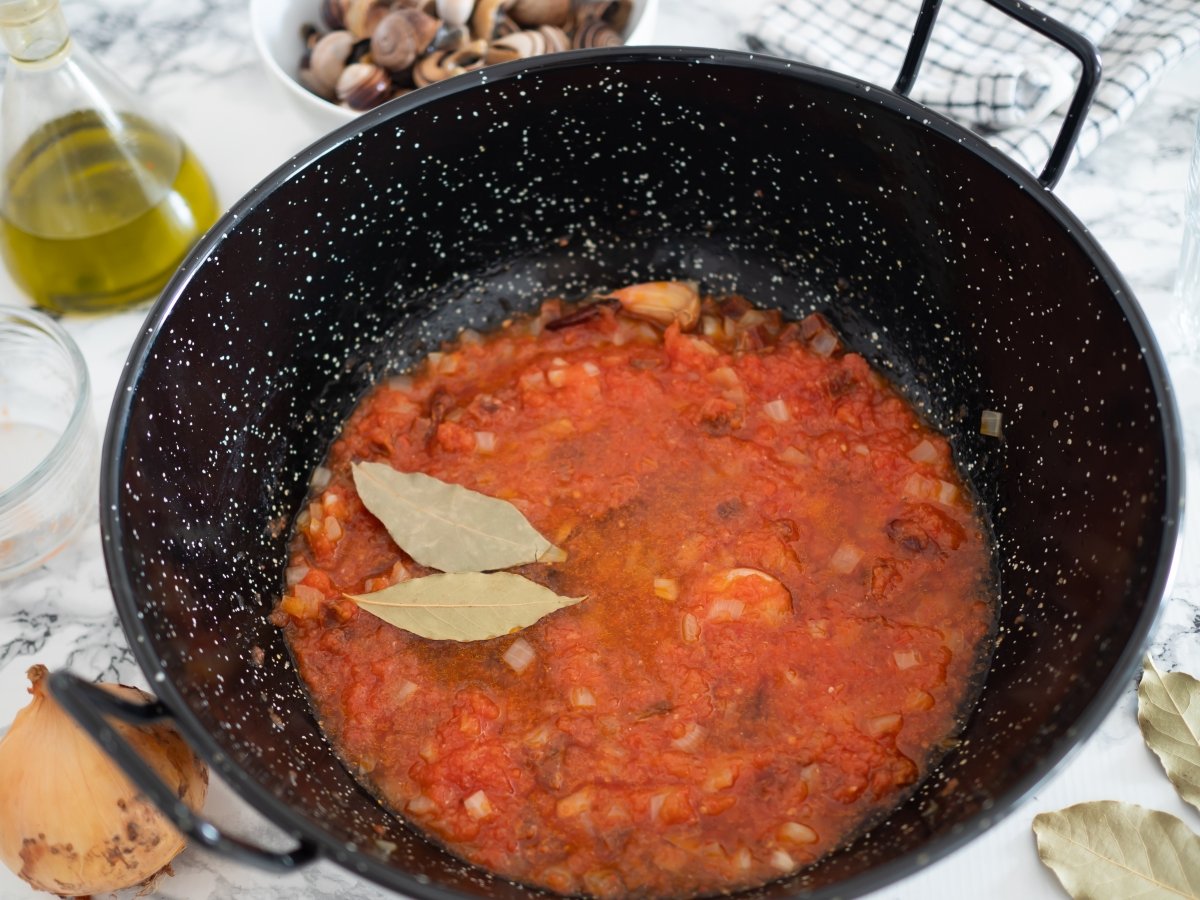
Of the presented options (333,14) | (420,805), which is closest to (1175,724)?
(420,805)

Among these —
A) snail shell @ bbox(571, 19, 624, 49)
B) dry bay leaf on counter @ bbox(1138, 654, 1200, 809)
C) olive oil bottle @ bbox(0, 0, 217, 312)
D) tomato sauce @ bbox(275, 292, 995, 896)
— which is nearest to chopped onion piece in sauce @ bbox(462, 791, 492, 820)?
tomato sauce @ bbox(275, 292, 995, 896)

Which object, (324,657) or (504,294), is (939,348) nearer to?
(504,294)

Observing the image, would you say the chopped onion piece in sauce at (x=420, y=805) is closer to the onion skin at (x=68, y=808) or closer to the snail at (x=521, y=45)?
the onion skin at (x=68, y=808)

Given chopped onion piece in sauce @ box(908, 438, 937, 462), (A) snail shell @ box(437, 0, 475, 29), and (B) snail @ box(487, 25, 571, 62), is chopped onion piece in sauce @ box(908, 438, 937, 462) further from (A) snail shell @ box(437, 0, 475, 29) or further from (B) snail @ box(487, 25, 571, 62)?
(A) snail shell @ box(437, 0, 475, 29)

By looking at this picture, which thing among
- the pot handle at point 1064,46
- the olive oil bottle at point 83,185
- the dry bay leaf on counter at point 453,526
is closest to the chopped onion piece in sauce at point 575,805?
the dry bay leaf on counter at point 453,526

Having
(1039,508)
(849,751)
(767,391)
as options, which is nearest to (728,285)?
(767,391)
